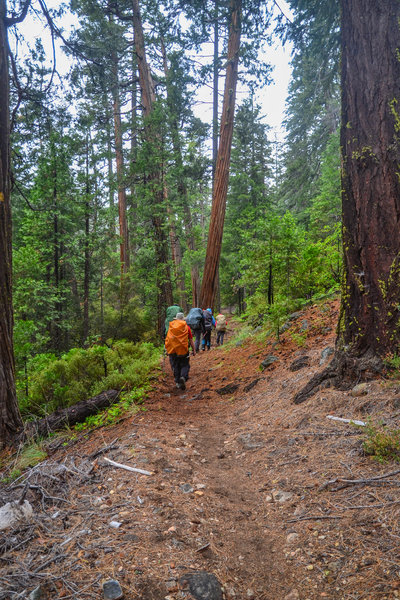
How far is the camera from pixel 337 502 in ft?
8.48

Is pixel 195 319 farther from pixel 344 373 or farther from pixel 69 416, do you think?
pixel 344 373

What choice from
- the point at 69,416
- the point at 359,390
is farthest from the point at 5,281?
the point at 359,390

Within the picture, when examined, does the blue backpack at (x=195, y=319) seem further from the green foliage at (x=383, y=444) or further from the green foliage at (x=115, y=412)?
the green foliage at (x=383, y=444)

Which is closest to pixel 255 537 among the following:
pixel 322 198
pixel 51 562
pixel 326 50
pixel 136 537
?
pixel 136 537

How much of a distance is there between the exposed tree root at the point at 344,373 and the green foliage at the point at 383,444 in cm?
111

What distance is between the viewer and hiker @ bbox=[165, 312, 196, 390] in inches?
289

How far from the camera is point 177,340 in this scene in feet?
24.1

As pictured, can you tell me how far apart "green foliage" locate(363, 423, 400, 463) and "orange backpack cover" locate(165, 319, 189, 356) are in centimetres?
470

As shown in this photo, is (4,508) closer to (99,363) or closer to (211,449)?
(211,449)

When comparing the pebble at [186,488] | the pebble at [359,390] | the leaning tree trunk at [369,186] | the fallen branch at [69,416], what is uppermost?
the leaning tree trunk at [369,186]

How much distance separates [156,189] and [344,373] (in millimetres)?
10306

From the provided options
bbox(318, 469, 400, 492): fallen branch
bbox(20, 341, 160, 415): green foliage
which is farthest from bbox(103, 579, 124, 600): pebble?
bbox(20, 341, 160, 415): green foliage

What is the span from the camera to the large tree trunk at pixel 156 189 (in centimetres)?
1246

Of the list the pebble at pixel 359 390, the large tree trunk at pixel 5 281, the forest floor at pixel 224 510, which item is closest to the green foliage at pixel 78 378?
the large tree trunk at pixel 5 281
